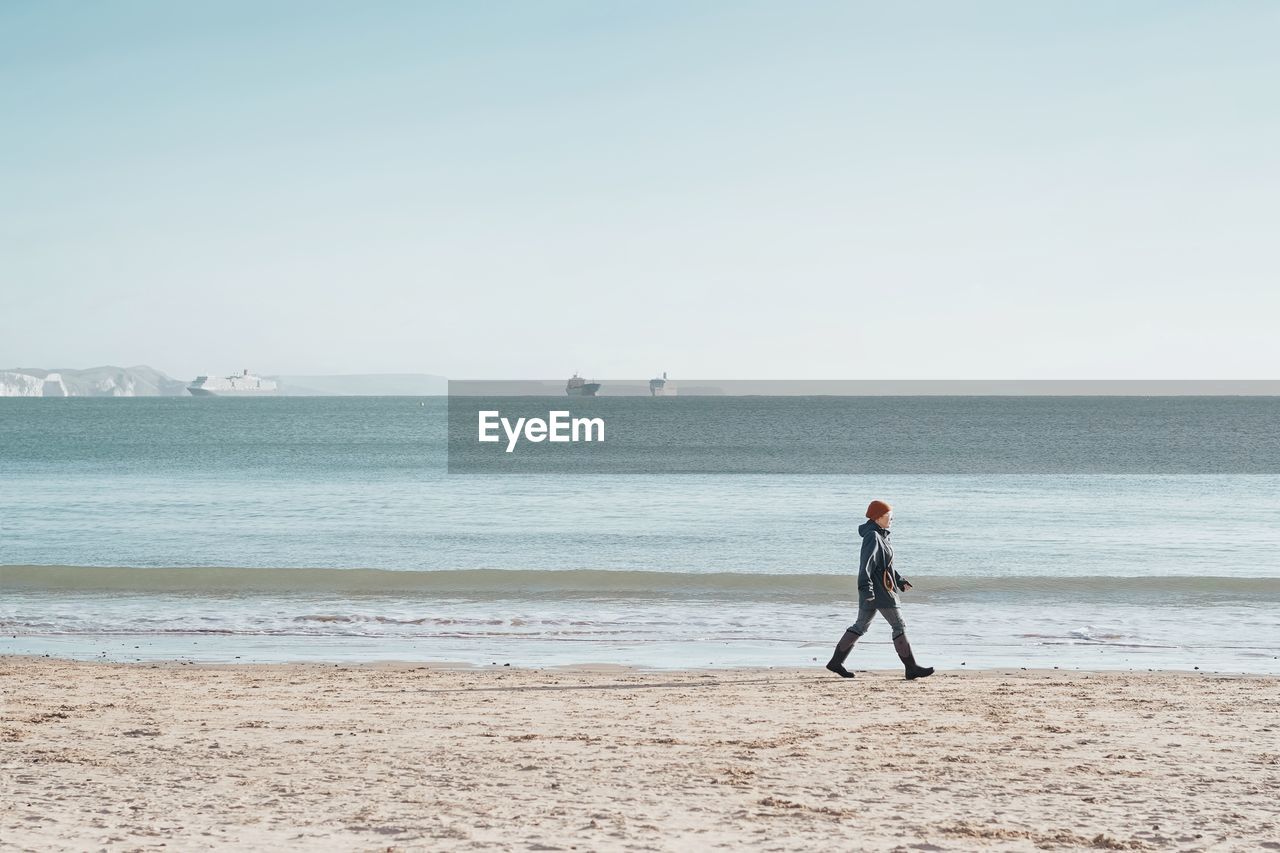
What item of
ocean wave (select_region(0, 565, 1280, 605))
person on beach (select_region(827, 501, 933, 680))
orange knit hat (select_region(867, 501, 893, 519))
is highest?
orange knit hat (select_region(867, 501, 893, 519))

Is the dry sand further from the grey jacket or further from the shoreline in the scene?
the grey jacket

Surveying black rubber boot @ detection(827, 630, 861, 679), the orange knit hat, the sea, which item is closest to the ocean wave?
the sea

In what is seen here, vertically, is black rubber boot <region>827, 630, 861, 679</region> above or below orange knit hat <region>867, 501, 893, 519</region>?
below

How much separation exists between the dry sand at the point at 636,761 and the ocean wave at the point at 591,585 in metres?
6.82

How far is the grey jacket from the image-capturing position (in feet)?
35.9

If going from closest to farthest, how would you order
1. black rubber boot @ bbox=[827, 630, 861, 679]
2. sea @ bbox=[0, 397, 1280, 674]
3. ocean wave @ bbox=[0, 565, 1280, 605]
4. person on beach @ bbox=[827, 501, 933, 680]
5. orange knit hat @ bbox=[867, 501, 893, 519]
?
orange knit hat @ bbox=[867, 501, 893, 519], person on beach @ bbox=[827, 501, 933, 680], black rubber boot @ bbox=[827, 630, 861, 679], sea @ bbox=[0, 397, 1280, 674], ocean wave @ bbox=[0, 565, 1280, 605]

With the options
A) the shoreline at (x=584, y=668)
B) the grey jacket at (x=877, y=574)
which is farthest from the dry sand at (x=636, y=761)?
the grey jacket at (x=877, y=574)

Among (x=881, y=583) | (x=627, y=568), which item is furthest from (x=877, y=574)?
(x=627, y=568)

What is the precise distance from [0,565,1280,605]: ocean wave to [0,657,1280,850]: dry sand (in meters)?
6.82

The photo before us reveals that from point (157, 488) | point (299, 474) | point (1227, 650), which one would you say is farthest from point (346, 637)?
point (299, 474)

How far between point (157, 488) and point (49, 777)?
35.5 m

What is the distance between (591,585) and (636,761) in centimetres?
1155

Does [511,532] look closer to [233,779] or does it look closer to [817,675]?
[817,675]

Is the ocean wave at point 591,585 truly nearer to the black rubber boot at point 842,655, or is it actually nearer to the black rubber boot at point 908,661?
the black rubber boot at point 842,655
